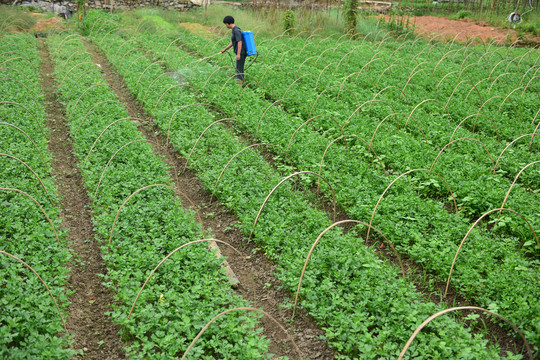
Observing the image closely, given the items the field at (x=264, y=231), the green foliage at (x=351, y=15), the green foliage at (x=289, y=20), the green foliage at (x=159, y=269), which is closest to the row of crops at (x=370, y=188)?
the field at (x=264, y=231)

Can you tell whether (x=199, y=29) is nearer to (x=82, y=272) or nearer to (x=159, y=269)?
(x=82, y=272)

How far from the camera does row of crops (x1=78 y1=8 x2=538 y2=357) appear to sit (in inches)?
183

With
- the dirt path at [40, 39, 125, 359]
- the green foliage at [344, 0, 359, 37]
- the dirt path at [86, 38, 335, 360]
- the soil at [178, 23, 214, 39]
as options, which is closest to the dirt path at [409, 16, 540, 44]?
the green foliage at [344, 0, 359, 37]

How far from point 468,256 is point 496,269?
1.15ft

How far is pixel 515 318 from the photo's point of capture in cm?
444

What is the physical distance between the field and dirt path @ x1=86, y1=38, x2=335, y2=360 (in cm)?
3

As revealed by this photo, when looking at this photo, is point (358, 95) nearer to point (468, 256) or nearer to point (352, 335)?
point (468, 256)

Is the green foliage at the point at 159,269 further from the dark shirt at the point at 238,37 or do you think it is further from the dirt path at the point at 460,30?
the dirt path at the point at 460,30

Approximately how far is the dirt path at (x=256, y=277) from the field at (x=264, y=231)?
0.03 m

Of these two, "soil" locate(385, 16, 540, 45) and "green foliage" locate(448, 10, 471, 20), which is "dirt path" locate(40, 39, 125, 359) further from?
"green foliage" locate(448, 10, 471, 20)

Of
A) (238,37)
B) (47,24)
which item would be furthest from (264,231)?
(47,24)

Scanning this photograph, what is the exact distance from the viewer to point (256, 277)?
18.1 ft

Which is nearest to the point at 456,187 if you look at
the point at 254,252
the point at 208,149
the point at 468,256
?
the point at 468,256

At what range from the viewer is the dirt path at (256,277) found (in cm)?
450
